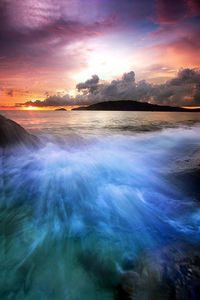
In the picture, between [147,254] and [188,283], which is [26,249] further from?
[188,283]

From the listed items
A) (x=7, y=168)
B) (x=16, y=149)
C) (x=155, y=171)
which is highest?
(x=16, y=149)

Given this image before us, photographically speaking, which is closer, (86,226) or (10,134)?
(86,226)

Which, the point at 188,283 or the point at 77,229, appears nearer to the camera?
the point at 188,283

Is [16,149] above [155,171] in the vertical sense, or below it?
above

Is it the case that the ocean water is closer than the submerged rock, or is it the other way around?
the ocean water

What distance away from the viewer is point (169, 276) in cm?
185

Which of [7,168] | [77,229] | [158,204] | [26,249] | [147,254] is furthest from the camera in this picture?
[7,168]

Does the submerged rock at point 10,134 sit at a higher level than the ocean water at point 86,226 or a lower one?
higher

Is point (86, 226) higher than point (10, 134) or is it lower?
lower

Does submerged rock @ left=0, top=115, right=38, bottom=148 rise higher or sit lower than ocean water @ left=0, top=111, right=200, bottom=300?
higher

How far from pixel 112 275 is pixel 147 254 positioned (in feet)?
2.16

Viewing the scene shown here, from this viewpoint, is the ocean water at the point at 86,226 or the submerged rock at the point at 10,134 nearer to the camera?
the ocean water at the point at 86,226

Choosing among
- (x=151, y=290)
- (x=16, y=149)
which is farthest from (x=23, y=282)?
(x=16, y=149)

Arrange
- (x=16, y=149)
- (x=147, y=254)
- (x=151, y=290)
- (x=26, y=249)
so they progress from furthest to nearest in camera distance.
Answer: (x=16, y=149)
(x=26, y=249)
(x=147, y=254)
(x=151, y=290)
